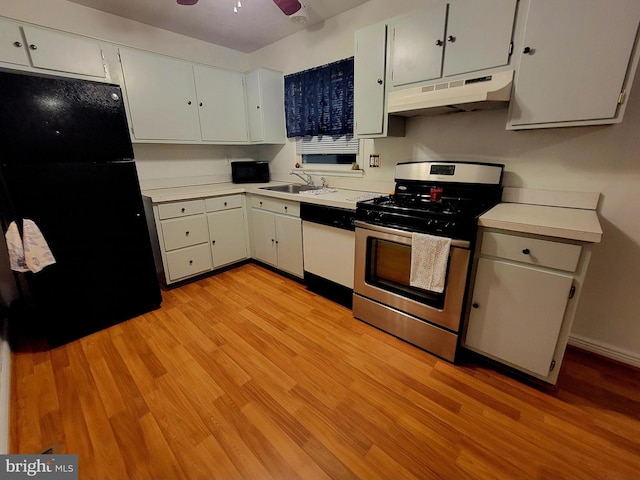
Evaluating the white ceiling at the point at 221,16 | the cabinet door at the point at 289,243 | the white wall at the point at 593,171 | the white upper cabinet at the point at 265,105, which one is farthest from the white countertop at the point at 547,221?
the white upper cabinet at the point at 265,105

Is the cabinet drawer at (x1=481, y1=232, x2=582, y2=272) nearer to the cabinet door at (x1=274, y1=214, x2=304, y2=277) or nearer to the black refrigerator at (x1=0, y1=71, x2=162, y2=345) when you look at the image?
the cabinet door at (x1=274, y1=214, x2=304, y2=277)

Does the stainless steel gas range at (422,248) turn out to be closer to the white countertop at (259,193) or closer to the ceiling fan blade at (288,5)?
the white countertop at (259,193)

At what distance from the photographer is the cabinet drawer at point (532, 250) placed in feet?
4.45

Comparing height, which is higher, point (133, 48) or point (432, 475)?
point (133, 48)

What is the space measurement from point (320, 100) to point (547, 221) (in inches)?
91.5

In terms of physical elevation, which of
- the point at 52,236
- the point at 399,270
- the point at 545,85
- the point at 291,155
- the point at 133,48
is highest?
the point at 133,48

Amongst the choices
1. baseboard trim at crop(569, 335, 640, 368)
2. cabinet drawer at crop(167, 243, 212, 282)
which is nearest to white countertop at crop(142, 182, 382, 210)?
cabinet drawer at crop(167, 243, 212, 282)

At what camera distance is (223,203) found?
9.95ft

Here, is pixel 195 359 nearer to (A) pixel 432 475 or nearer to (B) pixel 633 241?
(A) pixel 432 475

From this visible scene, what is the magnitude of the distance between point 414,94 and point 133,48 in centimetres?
255

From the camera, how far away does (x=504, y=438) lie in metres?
1.33

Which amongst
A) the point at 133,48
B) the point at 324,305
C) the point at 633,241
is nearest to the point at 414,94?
the point at 633,241

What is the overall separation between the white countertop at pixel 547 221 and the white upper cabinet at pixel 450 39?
2.89 feet

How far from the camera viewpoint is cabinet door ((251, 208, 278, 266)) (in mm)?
3023
